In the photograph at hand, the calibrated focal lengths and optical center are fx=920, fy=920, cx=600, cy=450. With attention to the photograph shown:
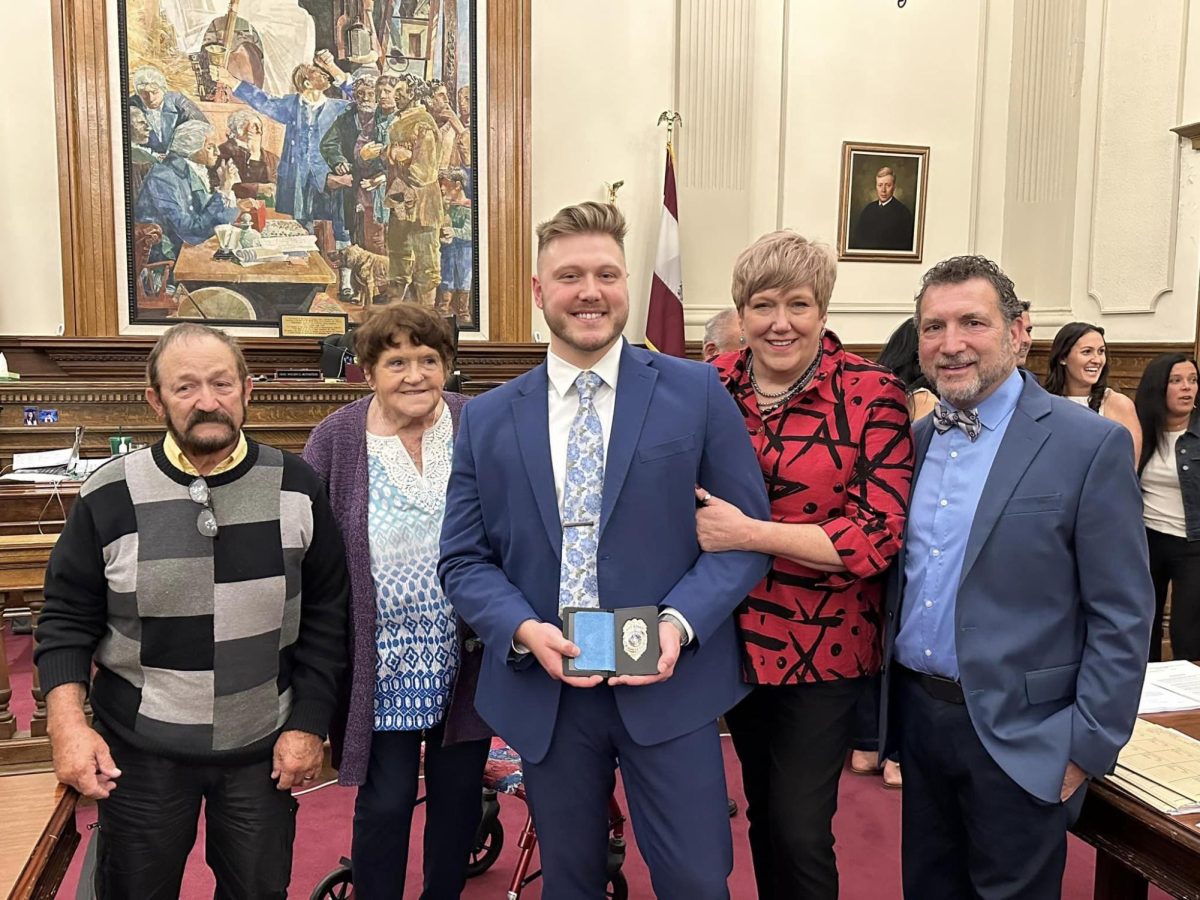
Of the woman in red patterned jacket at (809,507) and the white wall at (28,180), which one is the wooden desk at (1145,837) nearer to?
the woman in red patterned jacket at (809,507)

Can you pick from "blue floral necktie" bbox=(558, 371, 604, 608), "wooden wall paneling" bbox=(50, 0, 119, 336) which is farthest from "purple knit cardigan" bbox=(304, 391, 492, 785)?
"wooden wall paneling" bbox=(50, 0, 119, 336)

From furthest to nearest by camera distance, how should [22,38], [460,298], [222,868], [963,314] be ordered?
[460,298]
[22,38]
[222,868]
[963,314]

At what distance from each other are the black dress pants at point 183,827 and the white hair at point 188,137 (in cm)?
636

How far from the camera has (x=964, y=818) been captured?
6.45 feet

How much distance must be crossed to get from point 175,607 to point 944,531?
164cm

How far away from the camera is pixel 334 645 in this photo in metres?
2.17

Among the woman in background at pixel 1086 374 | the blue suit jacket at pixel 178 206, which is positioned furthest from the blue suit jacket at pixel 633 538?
the blue suit jacket at pixel 178 206

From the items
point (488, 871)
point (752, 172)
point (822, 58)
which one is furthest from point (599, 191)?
point (488, 871)

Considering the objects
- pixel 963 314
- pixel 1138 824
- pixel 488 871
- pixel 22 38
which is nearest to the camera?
pixel 1138 824

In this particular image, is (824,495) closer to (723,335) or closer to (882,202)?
(723,335)

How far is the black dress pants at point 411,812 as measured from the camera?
2332 mm

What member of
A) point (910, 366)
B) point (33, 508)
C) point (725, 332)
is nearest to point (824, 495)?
point (910, 366)

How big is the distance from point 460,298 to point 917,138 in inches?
176

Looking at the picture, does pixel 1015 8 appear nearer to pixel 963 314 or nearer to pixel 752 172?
pixel 752 172
